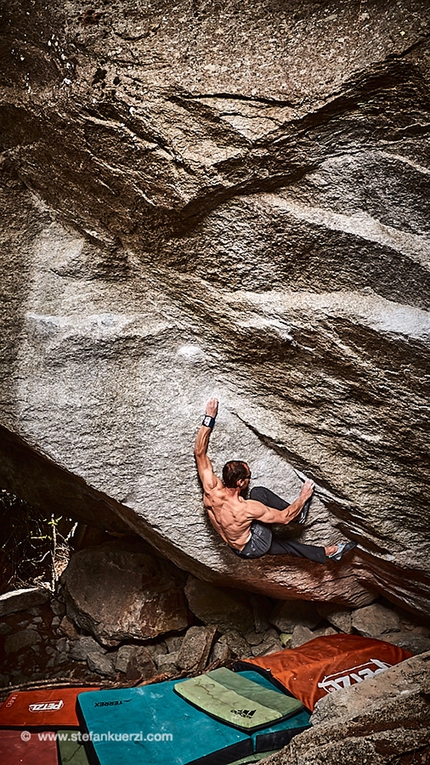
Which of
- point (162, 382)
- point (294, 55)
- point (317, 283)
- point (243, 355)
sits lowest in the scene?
point (162, 382)

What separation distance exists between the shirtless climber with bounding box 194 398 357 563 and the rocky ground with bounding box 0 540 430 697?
1.50 m

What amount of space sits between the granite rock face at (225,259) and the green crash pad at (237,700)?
2.68ft

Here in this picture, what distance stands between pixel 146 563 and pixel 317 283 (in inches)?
151

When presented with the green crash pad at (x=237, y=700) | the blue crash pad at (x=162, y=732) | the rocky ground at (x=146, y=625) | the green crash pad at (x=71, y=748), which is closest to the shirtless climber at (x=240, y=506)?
the green crash pad at (x=237, y=700)

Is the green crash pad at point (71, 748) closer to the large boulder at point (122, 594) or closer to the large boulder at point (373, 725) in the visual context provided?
the large boulder at point (373, 725)

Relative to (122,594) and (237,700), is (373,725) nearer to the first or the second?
(237,700)

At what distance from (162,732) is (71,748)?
0.63 m

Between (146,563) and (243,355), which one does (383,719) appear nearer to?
(243,355)

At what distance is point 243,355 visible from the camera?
4148mm

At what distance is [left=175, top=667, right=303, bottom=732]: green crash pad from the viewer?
12.9 ft

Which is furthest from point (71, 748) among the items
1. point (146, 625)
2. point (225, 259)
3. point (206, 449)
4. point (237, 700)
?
point (225, 259)

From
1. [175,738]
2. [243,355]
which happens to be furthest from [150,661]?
[243,355]

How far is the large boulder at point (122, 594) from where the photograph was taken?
5785 mm

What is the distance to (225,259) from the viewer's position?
12.5 feet
